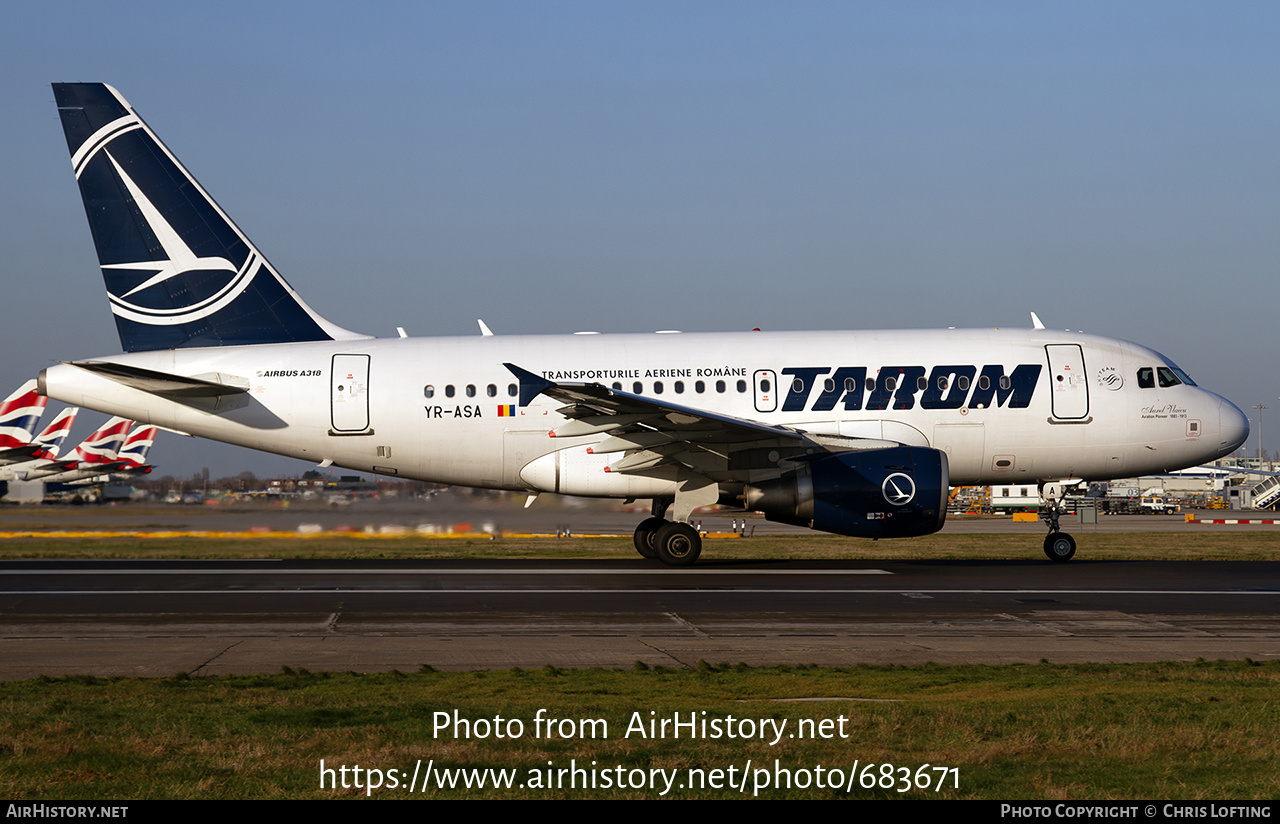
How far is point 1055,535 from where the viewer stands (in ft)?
72.8

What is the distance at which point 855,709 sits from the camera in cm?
779

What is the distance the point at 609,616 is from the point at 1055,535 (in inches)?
485

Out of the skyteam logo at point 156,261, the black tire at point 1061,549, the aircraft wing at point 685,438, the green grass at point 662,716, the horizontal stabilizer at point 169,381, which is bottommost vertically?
the black tire at point 1061,549

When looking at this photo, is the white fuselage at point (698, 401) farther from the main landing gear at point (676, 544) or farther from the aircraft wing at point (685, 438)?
the main landing gear at point (676, 544)

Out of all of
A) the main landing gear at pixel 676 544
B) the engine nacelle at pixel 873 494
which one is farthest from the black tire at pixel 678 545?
the engine nacelle at pixel 873 494

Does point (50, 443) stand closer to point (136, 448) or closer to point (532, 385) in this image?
point (136, 448)

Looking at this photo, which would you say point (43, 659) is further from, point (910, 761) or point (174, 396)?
point (174, 396)

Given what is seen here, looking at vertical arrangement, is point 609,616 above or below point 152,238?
below

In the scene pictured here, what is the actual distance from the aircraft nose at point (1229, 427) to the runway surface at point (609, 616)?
3003 millimetres

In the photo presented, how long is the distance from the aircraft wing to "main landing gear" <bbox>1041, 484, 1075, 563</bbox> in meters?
3.93

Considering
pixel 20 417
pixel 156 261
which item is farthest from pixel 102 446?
pixel 156 261

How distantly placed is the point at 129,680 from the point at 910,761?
6585 mm

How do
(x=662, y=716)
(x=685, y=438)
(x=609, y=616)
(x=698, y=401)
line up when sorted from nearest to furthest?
(x=662, y=716)
(x=609, y=616)
(x=685, y=438)
(x=698, y=401)

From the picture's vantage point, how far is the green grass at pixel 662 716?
230 inches
